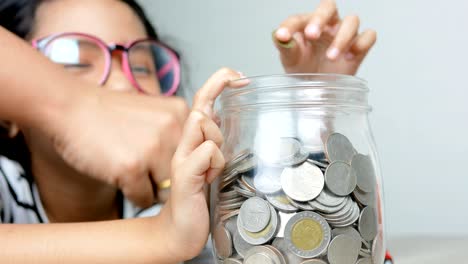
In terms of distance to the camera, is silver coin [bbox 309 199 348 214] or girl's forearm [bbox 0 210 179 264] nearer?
silver coin [bbox 309 199 348 214]

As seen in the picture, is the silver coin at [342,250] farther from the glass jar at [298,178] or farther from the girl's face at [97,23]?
the girl's face at [97,23]

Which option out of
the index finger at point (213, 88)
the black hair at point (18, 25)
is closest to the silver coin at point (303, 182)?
the index finger at point (213, 88)

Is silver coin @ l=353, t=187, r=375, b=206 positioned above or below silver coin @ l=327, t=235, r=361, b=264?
above

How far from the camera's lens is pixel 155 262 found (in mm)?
510

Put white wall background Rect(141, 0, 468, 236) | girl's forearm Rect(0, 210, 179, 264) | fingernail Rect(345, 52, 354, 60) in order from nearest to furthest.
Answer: girl's forearm Rect(0, 210, 179, 264), fingernail Rect(345, 52, 354, 60), white wall background Rect(141, 0, 468, 236)

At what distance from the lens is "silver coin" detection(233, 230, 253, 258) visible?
1.36ft

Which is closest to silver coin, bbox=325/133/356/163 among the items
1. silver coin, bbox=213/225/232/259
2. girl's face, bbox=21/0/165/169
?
silver coin, bbox=213/225/232/259

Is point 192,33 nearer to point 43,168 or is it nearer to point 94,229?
point 43,168

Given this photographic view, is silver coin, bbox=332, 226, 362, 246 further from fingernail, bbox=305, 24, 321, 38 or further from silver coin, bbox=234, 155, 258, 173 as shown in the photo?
fingernail, bbox=305, 24, 321, 38

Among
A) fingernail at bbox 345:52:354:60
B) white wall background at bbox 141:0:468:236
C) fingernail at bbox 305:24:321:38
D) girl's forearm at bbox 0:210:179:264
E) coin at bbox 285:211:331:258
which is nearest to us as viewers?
coin at bbox 285:211:331:258

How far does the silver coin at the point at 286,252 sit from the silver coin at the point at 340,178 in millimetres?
56

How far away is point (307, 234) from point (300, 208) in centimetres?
2

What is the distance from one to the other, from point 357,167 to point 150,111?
0.21 meters

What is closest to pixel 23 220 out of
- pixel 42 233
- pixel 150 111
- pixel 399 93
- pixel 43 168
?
pixel 43 168
